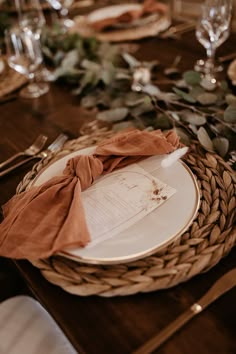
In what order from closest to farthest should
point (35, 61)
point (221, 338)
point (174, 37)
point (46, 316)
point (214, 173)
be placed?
point (221, 338)
point (214, 173)
point (46, 316)
point (35, 61)
point (174, 37)

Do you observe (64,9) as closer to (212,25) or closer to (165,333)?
(212,25)

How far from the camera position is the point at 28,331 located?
62cm

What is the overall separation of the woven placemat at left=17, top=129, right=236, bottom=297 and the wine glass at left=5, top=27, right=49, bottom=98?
620 mm

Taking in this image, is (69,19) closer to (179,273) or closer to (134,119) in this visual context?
(134,119)

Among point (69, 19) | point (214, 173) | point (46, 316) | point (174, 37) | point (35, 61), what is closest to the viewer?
point (214, 173)

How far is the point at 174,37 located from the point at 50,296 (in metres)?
1.03

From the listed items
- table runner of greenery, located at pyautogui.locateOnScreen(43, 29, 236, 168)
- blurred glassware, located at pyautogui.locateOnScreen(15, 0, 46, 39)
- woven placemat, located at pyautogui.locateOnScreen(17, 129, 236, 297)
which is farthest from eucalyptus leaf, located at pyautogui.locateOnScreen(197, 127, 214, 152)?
blurred glassware, located at pyautogui.locateOnScreen(15, 0, 46, 39)

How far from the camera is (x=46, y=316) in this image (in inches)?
25.4

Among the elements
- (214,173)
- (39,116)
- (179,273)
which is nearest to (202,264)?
(179,273)

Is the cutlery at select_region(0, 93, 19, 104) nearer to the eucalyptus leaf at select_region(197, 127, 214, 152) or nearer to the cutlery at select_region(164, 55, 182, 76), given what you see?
the cutlery at select_region(164, 55, 182, 76)

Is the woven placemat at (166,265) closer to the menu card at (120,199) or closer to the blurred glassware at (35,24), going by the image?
the menu card at (120,199)

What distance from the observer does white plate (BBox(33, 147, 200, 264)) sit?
384 millimetres

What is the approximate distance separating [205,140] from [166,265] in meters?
0.27

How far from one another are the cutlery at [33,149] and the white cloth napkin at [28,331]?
271 millimetres
